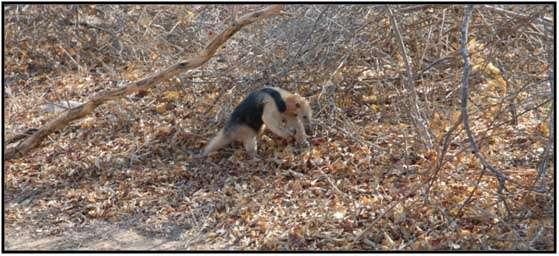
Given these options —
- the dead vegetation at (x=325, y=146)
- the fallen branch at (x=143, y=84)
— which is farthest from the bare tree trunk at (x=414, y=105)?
the fallen branch at (x=143, y=84)

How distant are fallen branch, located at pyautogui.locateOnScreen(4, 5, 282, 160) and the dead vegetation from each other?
0.16 metres

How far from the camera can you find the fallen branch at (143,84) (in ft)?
24.3

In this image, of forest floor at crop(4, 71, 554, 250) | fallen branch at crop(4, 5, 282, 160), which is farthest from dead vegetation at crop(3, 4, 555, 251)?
fallen branch at crop(4, 5, 282, 160)

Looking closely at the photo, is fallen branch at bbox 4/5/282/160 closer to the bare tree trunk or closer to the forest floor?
the forest floor

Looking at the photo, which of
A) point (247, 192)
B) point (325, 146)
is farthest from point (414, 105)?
point (247, 192)

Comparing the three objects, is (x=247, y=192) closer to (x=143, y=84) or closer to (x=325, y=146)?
(x=325, y=146)

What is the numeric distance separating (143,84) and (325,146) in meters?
2.10

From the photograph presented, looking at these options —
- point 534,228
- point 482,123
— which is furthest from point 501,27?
point 534,228

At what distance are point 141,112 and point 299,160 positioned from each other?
2599 millimetres

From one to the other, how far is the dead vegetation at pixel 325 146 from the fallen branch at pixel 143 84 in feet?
0.53

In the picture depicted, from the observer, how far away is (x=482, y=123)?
7.34 m

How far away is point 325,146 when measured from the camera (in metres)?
7.44

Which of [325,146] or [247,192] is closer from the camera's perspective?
[247,192]

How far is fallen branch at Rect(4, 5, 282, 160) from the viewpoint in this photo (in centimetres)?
741
